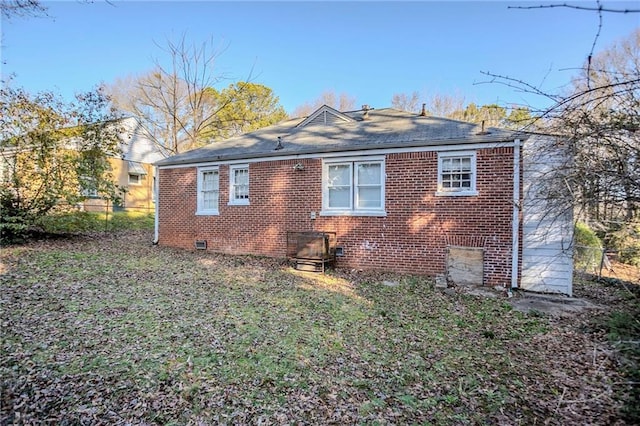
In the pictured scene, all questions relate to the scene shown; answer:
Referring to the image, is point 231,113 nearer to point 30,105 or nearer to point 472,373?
point 30,105

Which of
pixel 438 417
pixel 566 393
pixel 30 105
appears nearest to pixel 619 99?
pixel 566 393

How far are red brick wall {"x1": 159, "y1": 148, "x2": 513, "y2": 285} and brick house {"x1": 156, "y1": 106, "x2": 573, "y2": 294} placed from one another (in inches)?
1.1

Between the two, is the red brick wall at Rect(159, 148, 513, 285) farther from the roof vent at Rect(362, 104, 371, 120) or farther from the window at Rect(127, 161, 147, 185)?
the window at Rect(127, 161, 147, 185)

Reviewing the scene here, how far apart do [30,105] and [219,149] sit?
546 cm

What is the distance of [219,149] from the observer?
40.3ft

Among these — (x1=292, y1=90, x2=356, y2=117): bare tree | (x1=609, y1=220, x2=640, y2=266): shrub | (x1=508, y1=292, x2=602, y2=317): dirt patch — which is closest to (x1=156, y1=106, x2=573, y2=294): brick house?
(x1=508, y1=292, x2=602, y2=317): dirt patch

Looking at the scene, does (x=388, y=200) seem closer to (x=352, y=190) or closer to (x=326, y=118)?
(x=352, y=190)

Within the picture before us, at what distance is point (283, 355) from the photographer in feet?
13.7

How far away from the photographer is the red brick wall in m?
7.96

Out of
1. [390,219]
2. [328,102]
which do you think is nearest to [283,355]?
[390,219]

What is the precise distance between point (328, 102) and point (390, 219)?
83.9 feet

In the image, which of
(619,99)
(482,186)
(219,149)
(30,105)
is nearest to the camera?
(619,99)

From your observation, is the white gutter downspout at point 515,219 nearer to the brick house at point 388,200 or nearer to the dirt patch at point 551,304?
the brick house at point 388,200

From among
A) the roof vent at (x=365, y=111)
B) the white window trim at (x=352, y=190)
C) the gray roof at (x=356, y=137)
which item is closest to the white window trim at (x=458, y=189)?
the gray roof at (x=356, y=137)
